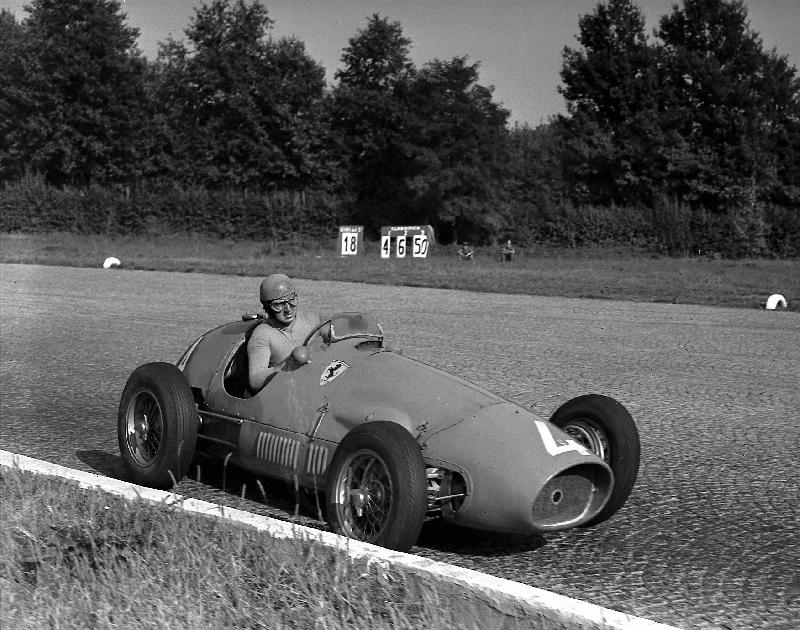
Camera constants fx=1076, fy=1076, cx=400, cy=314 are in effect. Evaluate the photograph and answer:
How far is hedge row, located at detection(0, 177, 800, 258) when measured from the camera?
3897 centimetres

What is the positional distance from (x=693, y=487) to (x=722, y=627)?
7.14 ft

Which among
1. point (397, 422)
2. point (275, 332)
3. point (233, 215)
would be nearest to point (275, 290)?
point (275, 332)

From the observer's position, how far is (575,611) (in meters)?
3.34

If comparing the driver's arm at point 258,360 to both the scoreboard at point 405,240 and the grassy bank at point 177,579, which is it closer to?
the grassy bank at point 177,579

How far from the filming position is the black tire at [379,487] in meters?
4.33

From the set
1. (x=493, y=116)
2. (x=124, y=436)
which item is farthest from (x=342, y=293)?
(x=493, y=116)

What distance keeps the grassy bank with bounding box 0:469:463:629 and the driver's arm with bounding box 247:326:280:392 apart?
130cm

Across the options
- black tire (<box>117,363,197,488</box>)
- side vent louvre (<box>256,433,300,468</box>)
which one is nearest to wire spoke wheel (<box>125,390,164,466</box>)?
black tire (<box>117,363,197,488</box>)

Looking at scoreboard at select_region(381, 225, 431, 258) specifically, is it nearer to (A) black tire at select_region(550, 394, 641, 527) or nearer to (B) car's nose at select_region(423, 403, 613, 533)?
(A) black tire at select_region(550, 394, 641, 527)

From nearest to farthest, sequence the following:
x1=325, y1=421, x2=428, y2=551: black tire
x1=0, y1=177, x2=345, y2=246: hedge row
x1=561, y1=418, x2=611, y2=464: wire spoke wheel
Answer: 1. x1=325, y1=421, x2=428, y2=551: black tire
2. x1=561, y1=418, x2=611, y2=464: wire spoke wheel
3. x1=0, y1=177, x2=345, y2=246: hedge row

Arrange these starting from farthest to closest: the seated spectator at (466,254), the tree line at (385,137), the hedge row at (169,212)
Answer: the hedge row at (169,212) < the tree line at (385,137) < the seated spectator at (466,254)

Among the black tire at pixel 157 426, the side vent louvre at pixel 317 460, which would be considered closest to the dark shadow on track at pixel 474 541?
the side vent louvre at pixel 317 460

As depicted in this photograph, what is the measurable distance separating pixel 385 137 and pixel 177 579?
44.5 m

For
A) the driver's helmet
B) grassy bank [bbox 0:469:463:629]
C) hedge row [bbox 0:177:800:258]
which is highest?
hedge row [bbox 0:177:800:258]
